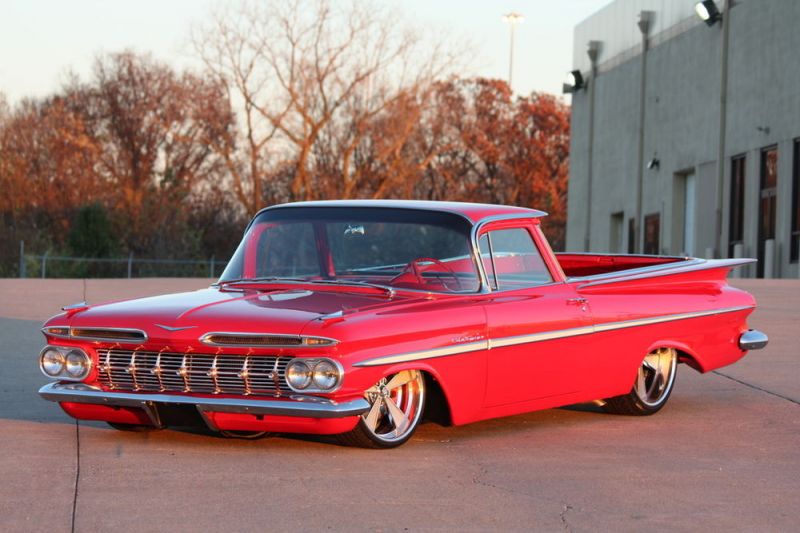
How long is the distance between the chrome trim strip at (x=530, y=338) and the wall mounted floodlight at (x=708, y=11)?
28918 millimetres

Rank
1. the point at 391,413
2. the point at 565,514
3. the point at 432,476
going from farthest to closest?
the point at 391,413 < the point at 432,476 < the point at 565,514

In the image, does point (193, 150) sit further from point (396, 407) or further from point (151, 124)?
point (396, 407)

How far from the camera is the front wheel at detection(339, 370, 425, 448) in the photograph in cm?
750

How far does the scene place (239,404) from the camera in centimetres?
713

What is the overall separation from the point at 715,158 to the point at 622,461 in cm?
3189

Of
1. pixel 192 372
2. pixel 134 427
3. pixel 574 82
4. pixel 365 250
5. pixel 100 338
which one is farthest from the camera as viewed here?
pixel 574 82

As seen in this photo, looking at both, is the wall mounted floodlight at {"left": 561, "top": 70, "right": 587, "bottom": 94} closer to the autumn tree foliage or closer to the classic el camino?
the autumn tree foliage

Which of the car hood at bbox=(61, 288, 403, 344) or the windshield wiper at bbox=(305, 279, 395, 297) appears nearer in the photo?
the car hood at bbox=(61, 288, 403, 344)

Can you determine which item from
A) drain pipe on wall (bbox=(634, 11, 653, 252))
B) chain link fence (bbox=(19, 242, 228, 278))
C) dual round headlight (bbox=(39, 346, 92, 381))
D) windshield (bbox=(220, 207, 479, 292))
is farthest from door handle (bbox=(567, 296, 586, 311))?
drain pipe on wall (bbox=(634, 11, 653, 252))

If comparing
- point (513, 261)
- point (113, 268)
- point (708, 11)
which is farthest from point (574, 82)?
point (513, 261)

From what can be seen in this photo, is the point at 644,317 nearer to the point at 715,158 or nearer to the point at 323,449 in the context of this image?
the point at 323,449

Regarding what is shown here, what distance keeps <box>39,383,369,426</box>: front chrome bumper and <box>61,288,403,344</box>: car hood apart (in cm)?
31

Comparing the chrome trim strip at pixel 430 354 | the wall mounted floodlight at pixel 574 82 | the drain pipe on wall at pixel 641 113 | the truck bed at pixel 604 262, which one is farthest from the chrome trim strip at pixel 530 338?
the wall mounted floodlight at pixel 574 82

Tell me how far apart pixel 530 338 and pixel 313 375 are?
1.63 meters
